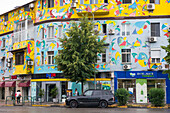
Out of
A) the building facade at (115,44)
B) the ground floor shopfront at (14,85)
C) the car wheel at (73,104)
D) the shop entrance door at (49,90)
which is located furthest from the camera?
the ground floor shopfront at (14,85)

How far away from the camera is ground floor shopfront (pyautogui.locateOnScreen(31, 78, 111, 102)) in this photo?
38.4 meters

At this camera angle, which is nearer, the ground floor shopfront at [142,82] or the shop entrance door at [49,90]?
the ground floor shopfront at [142,82]

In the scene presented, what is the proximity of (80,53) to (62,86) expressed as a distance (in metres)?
7.34

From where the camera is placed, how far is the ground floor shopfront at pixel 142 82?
37.4 meters

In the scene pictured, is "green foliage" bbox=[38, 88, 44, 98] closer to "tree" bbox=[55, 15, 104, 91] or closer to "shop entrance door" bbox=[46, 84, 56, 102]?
"shop entrance door" bbox=[46, 84, 56, 102]

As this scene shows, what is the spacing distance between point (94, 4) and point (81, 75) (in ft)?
30.1

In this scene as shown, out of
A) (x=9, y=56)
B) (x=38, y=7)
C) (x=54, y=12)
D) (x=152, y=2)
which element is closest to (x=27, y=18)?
(x=38, y=7)

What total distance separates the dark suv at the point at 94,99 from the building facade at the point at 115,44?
7.04 m

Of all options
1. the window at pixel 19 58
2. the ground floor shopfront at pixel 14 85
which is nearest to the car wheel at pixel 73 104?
the ground floor shopfront at pixel 14 85

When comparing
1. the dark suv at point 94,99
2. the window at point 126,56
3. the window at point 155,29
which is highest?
the window at point 155,29

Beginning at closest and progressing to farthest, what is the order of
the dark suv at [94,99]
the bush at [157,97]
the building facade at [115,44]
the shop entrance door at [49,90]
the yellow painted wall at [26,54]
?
the dark suv at [94,99]
the bush at [157,97]
the building facade at [115,44]
the shop entrance door at [49,90]
the yellow painted wall at [26,54]

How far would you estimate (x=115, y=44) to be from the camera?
3862 cm

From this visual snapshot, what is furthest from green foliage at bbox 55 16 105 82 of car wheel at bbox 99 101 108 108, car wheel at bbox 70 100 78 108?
car wheel at bbox 99 101 108 108

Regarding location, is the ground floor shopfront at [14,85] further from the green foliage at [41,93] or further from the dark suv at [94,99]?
the dark suv at [94,99]
